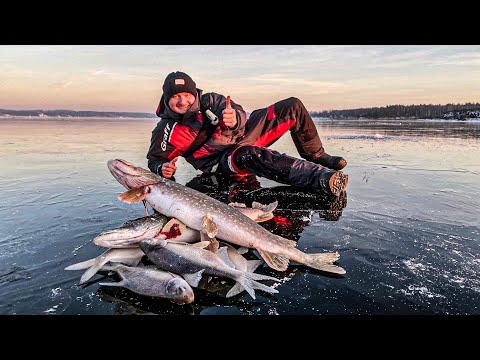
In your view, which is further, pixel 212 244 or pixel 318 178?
pixel 318 178

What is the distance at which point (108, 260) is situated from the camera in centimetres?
332

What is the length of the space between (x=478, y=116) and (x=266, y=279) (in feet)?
102

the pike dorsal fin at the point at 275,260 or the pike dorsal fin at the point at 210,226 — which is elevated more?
the pike dorsal fin at the point at 210,226

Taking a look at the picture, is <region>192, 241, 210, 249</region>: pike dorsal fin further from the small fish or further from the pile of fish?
the small fish

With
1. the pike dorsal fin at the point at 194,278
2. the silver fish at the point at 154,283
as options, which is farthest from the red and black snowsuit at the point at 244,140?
the silver fish at the point at 154,283

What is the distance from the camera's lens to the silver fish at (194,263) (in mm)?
3039

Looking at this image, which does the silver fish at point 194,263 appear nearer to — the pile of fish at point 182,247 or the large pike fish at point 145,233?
the pile of fish at point 182,247

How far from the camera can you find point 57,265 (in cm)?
352

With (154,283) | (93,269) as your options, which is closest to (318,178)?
(154,283)

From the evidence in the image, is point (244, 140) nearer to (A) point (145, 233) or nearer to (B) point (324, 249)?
(B) point (324, 249)

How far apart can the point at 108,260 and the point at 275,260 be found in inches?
62.7

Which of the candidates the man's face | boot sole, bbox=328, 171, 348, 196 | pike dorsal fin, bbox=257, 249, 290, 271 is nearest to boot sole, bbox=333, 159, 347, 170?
boot sole, bbox=328, 171, 348, 196

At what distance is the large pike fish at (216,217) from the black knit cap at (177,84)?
Result: 2.79 metres

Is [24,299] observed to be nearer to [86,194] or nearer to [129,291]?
[129,291]
